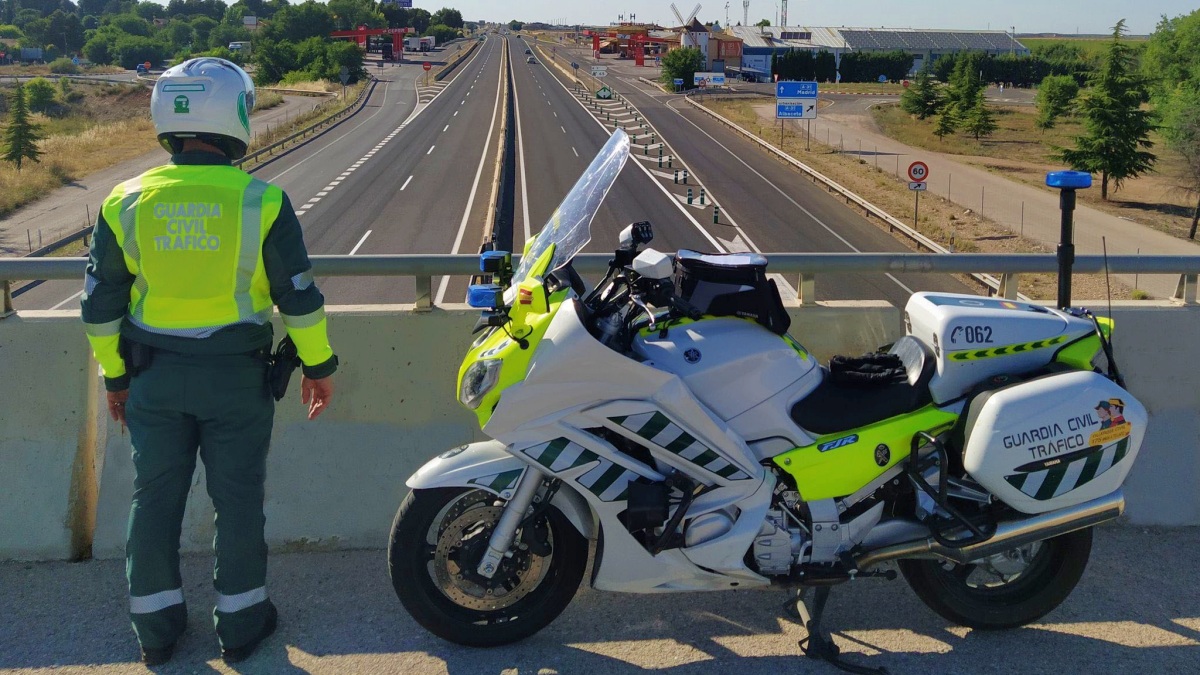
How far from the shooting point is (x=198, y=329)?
140 inches

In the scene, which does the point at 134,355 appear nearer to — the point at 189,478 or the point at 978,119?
the point at 189,478

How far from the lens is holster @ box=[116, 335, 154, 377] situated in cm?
356

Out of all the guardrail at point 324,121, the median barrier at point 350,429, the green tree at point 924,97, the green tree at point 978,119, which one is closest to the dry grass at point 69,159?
the guardrail at point 324,121

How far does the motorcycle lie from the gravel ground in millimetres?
195

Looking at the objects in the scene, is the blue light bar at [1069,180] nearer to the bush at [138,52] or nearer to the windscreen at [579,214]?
the windscreen at [579,214]

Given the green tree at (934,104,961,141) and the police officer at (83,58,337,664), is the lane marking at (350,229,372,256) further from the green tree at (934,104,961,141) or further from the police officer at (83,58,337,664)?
the green tree at (934,104,961,141)

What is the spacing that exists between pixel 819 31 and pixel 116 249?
176227 millimetres

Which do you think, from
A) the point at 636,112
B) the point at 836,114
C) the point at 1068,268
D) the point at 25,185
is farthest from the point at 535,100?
the point at 1068,268

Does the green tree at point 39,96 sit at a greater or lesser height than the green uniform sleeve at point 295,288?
greater

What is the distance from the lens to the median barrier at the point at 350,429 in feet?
14.9

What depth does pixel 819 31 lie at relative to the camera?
16762cm

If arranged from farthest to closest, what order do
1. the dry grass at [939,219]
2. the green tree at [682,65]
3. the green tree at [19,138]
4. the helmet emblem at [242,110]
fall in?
1. the green tree at [682,65]
2. the green tree at [19,138]
3. the dry grass at [939,219]
4. the helmet emblem at [242,110]

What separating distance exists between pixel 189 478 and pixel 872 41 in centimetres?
16840

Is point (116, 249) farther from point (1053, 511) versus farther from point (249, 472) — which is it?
point (1053, 511)
